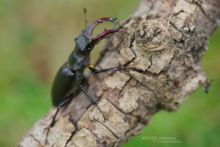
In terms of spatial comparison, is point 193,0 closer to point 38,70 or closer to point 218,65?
point 218,65

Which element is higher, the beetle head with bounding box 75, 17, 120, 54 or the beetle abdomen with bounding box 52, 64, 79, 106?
the beetle head with bounding box 75, 17, 120, 54

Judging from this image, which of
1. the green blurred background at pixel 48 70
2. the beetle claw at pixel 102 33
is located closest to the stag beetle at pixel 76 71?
the beetle claw at pixel 102 33

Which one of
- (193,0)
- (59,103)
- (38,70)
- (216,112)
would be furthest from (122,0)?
(193,0)

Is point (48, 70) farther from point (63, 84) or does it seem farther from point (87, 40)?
point (87, 40)

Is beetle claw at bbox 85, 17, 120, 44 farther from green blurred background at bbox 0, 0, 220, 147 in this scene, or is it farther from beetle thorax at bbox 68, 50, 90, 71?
green blurred background at bbox 0, 0, 220, 147

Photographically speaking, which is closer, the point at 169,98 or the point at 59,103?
the point at 169,98

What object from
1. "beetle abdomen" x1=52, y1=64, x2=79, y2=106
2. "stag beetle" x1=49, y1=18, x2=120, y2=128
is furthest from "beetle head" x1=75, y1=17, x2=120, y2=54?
"beetle abdomen" x1=52, y1=64, x2=79, y2=106
